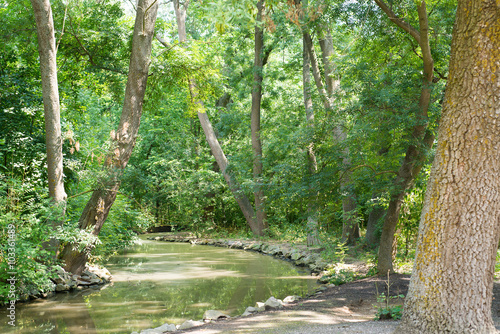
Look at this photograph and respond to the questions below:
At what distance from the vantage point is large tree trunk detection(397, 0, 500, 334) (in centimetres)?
347

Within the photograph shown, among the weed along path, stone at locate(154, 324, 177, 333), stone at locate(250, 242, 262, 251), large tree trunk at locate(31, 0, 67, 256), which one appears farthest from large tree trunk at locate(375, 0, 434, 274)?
stone at locate(250, 242, 262, 251)

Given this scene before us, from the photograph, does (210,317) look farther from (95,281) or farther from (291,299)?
(95,281)

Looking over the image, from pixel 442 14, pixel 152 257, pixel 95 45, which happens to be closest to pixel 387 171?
pixel 442 14

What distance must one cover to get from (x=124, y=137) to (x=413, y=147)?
580 cm

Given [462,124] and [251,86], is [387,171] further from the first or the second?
[251,86]

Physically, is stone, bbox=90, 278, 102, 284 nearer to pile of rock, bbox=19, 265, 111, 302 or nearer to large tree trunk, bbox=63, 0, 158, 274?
pile of rock, bbox=19, 265, 111, 302

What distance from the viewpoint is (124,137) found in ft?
28.6

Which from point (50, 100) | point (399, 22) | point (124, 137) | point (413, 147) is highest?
point (399, 22)

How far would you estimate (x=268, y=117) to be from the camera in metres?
18.8

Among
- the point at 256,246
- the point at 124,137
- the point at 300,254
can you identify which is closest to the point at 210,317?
the point at 124,137

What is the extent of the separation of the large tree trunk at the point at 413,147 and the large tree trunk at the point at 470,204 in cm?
256

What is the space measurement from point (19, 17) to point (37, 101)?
74.4 inches

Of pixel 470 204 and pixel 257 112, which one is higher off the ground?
pixel 257 112

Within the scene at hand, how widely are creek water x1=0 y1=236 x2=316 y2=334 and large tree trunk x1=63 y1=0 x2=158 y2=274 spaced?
4.45ft
